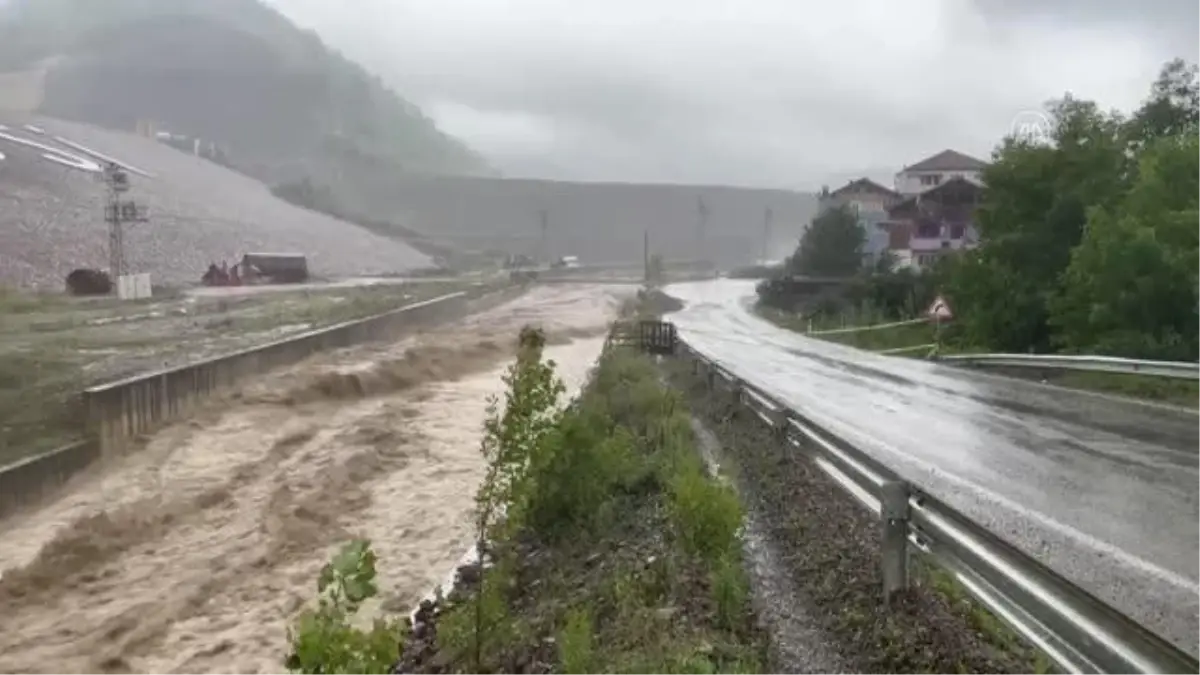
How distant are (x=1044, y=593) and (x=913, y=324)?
149ft

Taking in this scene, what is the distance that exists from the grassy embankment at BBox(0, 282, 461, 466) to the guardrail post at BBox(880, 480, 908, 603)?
19014mm

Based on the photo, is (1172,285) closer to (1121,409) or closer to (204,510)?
(1121,409)

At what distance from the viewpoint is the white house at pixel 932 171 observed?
8994cm

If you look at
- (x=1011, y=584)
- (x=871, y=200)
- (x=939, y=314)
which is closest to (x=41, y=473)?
(x=1011, y=584)

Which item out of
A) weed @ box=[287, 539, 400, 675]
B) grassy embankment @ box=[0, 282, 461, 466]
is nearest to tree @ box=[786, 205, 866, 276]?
grassy embankment @ box=[0, 282, 461, 466]

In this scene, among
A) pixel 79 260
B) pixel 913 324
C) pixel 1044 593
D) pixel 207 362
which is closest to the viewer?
pixel 1044 593

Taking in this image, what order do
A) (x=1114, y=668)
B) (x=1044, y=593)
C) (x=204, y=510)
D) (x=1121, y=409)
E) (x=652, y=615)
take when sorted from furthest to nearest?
(x=204, y=510), (x=1121, y=409), (x=652, y=615), (x=1044, y=593), (x=1114, y=668)

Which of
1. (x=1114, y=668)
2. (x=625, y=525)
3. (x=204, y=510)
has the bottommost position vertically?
(x=204, y=510)

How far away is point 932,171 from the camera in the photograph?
92.4m

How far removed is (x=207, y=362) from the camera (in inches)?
1224

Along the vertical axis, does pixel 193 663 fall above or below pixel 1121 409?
below

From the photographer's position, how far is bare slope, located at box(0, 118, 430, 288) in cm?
7325

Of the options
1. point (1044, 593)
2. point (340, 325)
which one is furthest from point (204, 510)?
point (340, 325)

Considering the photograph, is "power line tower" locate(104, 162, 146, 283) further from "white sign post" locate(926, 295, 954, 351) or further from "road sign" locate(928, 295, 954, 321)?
"road sign" locate(928, 295, 954, 321)
